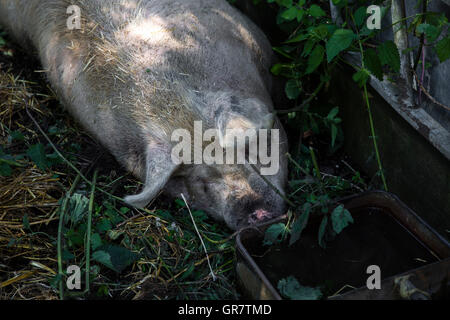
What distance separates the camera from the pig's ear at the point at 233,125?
2.59 meters

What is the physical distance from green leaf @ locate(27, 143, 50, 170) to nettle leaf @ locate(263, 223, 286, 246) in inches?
58.1

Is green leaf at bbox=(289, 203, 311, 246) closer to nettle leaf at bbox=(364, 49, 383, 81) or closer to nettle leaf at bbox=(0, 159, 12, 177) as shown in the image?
nettle leaf at bbox=(364, 49, 383, 81)

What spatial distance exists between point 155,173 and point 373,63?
1.23 m

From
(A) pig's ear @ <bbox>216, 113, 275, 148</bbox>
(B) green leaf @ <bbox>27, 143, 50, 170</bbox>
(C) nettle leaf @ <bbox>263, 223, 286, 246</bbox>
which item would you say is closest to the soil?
(C) nettle leaf @ <bbox>263, 223, 286, 246</bbox>

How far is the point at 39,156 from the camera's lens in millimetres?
3227

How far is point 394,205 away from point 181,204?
3.80ft

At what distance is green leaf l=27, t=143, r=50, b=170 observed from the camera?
10.5 ft

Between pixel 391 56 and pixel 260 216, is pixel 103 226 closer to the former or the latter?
pixel 260 216

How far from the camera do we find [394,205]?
2.57 m

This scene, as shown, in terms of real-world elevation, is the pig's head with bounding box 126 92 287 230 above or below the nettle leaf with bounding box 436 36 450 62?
below

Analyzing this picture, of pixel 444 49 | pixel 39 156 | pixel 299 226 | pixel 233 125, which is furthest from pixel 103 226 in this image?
pixel 444 49

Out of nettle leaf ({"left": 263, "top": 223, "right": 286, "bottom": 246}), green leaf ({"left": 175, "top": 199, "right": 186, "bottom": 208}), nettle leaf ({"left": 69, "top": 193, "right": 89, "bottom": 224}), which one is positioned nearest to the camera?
nettle leaf ({"left": 263, "top": 223, "right": 286, "bottom": 246})

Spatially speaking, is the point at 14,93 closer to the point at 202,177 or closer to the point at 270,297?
the point at 202,177

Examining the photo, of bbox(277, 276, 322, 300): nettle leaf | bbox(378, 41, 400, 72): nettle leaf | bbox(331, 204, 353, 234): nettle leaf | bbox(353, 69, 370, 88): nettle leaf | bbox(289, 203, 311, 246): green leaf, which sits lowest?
bbox(277, 276, 322, 300): nettle leaf
